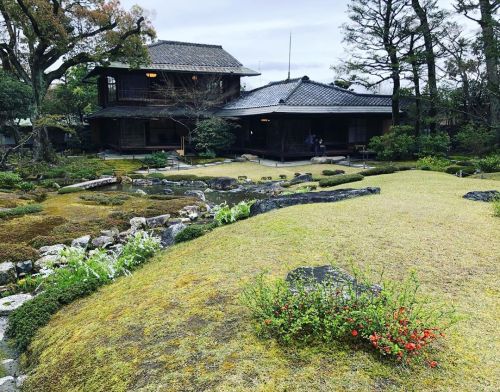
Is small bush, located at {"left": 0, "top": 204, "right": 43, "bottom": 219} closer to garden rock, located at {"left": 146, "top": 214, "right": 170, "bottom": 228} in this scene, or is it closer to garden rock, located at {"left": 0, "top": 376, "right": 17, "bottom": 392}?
garden rock, located at {"left": 146, "top": 214, "right": 170, "bottom": 228}

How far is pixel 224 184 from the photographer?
20.0m

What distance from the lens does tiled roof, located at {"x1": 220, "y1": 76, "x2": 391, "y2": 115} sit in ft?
86.3

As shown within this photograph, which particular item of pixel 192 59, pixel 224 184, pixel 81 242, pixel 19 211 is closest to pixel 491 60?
pixel 224 184

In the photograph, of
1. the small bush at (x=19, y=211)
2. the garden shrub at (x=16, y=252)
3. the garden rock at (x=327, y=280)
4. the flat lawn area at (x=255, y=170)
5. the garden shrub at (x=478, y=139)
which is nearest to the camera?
the garden rock at (x=327, y=280)

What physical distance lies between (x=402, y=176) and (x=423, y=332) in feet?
45.7

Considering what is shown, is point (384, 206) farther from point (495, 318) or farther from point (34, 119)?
point (34, 119)

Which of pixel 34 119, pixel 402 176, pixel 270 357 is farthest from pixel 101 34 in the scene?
pixel 270 357

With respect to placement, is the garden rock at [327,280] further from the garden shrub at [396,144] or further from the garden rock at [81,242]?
the garden shrub at [396,144]

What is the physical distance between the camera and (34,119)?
25438 mm

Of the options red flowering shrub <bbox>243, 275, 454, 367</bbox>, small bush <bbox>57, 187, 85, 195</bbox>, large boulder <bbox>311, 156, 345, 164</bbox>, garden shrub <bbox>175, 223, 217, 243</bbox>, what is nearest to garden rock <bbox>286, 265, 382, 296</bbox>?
red flowering shrub <bbox>243, 275, 454, 367</bbox>

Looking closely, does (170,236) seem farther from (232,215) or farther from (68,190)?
(68,190)

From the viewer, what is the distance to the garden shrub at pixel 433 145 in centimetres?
2322

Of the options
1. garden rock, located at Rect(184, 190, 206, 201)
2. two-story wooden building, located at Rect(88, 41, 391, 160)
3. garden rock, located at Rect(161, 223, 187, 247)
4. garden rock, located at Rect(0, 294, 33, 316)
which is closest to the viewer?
garden rock, located at Rect(0, 294, 33, 316)

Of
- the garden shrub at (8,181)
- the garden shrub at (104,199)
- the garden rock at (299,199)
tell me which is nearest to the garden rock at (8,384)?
the garden rock at (299,199)
